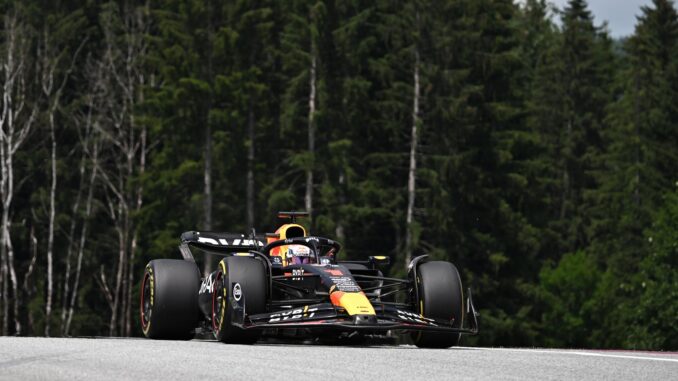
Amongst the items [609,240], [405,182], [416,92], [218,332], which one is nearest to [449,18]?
[416,92]

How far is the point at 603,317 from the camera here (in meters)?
75.6

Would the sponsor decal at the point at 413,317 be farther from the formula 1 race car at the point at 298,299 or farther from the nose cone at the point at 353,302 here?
the nose cone at the point at 353,302

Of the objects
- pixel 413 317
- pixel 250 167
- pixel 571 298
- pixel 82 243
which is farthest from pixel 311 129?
pixel 413 317

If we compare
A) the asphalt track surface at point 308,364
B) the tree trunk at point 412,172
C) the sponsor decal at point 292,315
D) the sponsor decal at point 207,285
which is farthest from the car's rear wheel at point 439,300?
the tree trunk at point 412,172

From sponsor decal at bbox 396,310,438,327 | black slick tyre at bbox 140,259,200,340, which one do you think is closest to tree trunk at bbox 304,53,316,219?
black slick tyre at bbox 140,259,200,340

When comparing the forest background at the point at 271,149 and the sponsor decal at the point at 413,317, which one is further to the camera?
the forest background at the point at 271,149

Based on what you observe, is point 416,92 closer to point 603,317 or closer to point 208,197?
point 208,197

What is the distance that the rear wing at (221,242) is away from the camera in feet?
67.8

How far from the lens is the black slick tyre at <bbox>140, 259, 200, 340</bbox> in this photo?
18.7 metres

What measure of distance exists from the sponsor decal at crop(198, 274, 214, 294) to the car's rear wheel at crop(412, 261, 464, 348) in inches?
104

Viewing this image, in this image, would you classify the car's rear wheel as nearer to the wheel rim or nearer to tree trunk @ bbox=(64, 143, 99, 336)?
the wheel rim

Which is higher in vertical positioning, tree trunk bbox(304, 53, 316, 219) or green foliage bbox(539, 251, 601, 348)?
tree trunk bbox(304, 53, 316, 219)

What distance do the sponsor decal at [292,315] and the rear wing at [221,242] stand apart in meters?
4.13

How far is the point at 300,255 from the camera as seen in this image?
61.3ft
